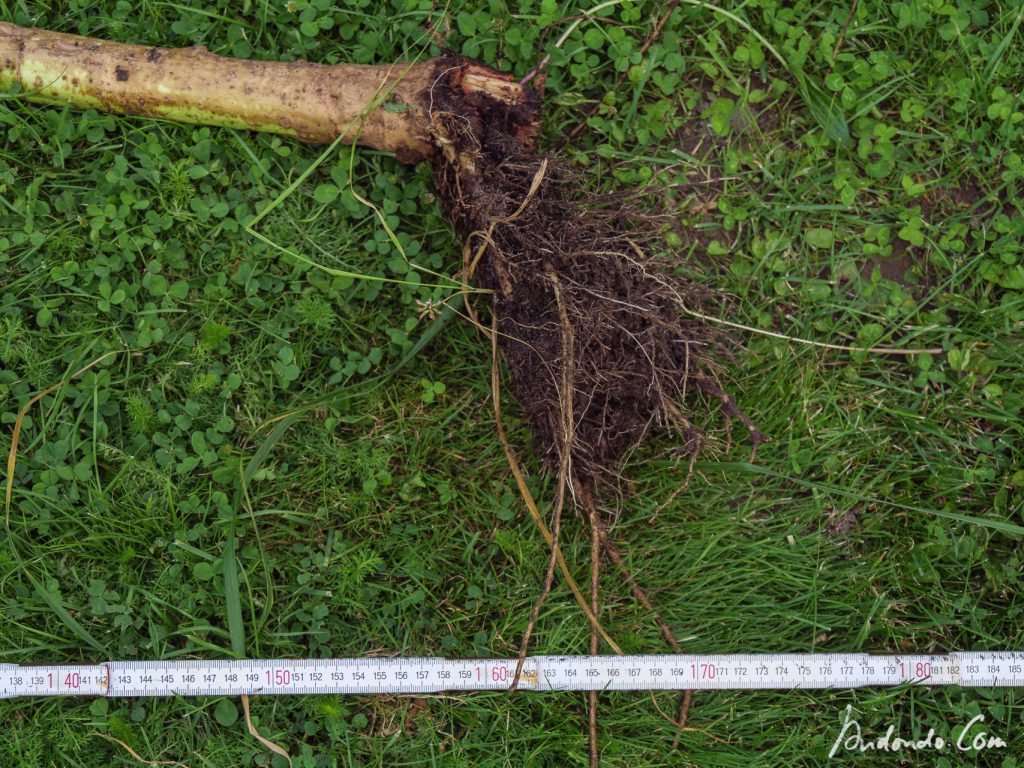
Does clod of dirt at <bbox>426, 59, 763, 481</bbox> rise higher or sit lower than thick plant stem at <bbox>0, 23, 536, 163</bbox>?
lower

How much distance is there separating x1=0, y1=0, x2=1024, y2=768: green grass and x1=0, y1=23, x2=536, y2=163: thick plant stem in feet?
0.42

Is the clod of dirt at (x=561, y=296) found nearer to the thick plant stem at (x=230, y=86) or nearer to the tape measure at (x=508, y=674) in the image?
the thick plant stem at (x=230, y=86)

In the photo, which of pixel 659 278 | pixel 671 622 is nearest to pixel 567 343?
pixel 659 278

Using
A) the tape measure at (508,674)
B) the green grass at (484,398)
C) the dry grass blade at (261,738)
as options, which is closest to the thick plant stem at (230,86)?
the green grass at (484,398)

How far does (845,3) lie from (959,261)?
3.86ft

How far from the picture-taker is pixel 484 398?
2.90m

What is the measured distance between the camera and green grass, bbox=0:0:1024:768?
108 inches

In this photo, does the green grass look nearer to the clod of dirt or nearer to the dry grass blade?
the dry grass blade

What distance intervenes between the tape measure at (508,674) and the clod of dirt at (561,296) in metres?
0.77

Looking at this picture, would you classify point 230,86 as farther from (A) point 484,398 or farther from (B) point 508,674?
(B) point 508,674

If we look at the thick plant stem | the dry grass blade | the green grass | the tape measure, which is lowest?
the dry grass blade

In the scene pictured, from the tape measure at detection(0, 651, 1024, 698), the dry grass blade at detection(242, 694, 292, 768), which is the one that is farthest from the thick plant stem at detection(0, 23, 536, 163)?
the dry grass blade at detection(242, 694, 292, 768)

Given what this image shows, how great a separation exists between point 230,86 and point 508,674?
8.03 ft

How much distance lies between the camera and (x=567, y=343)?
8.20ft
